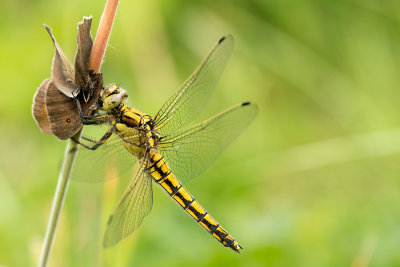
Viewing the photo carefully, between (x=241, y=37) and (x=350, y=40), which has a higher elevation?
(x=350, y=40)

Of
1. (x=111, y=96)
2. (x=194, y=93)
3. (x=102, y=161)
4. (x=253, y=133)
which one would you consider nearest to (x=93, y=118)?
(x=111, y=96)

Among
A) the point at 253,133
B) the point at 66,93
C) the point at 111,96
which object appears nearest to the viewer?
the point at 66,93

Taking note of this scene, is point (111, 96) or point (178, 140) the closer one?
point (111, 96)

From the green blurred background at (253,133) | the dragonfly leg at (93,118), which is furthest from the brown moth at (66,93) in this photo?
the green blurred background at (253,133)

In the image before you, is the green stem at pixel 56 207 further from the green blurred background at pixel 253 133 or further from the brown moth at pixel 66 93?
the green blurred background at pixel 253 133

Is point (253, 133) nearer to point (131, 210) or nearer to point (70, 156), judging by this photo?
point (131, 210)

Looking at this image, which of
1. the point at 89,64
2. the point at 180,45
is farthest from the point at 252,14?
the point at 89,64

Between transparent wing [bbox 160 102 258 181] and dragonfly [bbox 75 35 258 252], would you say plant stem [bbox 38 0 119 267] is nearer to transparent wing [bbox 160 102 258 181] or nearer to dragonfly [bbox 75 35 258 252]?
dragonfly [bbox 75 35 258 252]

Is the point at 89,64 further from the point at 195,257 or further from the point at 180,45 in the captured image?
the point at 180,45
